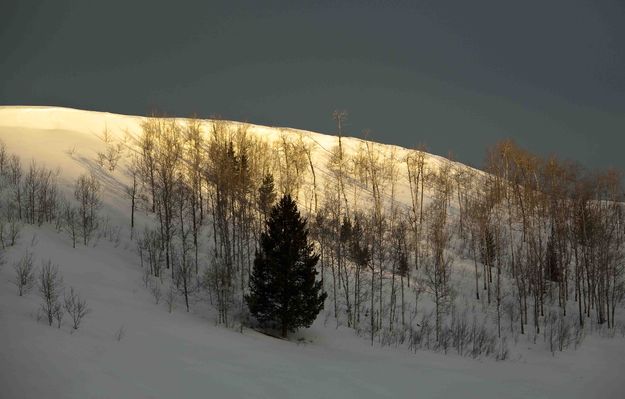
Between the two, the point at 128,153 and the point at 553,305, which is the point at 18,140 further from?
the point at 553,305

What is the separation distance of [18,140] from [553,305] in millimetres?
56008

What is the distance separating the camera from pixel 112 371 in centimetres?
1217

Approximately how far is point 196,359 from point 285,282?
10.7 m

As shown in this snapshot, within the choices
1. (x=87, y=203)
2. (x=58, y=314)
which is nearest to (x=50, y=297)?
(x=58, y=314)

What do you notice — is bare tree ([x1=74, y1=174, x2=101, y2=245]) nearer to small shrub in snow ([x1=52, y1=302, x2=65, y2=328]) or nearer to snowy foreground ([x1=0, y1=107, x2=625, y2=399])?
snowy foreground ([x1=0, y1=107, x2=625, y2=399])

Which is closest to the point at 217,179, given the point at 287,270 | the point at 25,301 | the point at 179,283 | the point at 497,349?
the point at 179,283

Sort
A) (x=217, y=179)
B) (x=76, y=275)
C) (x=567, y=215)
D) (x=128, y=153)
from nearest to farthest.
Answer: (x=76, y=275) < (x=217, y=179) < (x=567, y=215) < (x=128, y=153)

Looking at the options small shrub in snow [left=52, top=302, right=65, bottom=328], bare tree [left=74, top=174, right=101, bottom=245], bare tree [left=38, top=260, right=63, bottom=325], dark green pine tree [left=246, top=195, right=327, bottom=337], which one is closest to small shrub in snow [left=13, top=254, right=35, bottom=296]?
bare tree [left=38, top=260, right=63, bottom=325]

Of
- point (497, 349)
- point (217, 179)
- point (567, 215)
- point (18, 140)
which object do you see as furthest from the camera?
point (18, 140)

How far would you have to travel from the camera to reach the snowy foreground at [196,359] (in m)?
11.7

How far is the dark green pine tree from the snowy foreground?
5.76ft

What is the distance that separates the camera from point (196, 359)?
15.7 m

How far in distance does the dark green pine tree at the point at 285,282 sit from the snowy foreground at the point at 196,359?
1.76 metres

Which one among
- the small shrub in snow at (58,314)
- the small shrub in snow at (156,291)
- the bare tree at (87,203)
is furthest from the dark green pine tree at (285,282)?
the bare tree at (87,203)
